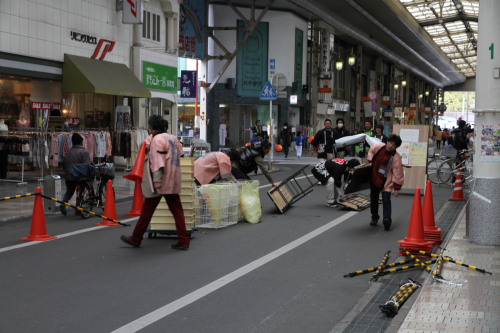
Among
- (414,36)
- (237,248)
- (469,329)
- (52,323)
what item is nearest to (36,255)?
(237,248)

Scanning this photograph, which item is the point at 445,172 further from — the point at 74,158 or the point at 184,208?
the point at 184,208

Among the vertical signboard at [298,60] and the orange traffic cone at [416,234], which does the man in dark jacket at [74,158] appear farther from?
the vertical signboard at [298,60]

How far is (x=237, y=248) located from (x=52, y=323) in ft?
13.6

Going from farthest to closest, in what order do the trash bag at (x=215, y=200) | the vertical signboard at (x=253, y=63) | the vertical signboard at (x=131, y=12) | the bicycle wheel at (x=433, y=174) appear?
1. the vertical signboard at (x=253, y=63)
2. the vertical signboard at (x=131, y=12)
3. the bicycle wheel at (x=433, y=174)
4. the trash bag at (x=215, y=200)

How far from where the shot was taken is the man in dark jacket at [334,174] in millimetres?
14656

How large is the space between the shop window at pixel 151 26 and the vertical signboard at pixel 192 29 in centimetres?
657

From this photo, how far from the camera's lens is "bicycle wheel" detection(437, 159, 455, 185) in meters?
21.3

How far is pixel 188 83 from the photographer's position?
35219mm

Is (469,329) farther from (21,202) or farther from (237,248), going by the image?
(21,202)

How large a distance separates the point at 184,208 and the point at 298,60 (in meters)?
35.1

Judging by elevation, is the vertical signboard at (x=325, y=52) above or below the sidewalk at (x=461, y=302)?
above

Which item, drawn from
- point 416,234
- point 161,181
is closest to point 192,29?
point 161,181

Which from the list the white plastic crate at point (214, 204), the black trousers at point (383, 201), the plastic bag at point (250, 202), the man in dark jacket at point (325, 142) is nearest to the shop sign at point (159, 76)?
the man in dark jacket at point (325, 142)

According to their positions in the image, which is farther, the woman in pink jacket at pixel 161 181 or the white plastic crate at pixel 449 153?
the white plastic crate at pixel 449 153
